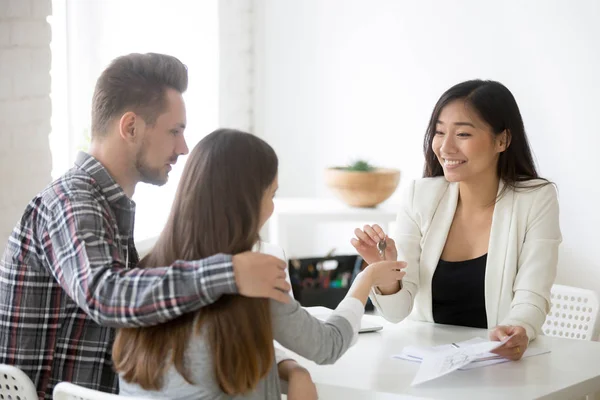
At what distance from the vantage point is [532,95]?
353 cm

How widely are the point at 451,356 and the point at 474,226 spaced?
2.16ft

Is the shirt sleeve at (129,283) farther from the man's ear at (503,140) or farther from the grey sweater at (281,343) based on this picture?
the man's ear at (503,140)

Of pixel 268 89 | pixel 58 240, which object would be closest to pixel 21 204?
pixel 58 240

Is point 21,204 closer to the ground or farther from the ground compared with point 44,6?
closer to the ground

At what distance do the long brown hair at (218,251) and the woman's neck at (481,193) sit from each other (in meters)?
1.09

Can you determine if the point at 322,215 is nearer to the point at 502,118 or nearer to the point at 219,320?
the point at 502,118

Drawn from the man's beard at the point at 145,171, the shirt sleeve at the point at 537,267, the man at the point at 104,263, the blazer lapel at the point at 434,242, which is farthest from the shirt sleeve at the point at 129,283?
the blazer lapel at the point at 434,242

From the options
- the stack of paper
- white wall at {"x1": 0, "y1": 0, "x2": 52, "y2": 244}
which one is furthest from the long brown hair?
white wall at {"x1": 0, "y1": 0, "x2": 52, "y2": 244}

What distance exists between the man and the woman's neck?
99 centimetres

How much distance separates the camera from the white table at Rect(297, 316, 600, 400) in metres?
1.80

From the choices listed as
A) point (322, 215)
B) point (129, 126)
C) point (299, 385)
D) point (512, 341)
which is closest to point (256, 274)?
point (299, 385)

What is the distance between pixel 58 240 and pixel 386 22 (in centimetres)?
271

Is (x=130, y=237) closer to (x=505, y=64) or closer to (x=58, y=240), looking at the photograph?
(x=58, y=240)

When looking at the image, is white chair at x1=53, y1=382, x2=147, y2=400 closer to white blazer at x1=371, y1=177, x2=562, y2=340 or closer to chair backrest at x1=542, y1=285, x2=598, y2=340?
white blazer at x1=371, y1=177, x2=562, y2=340
